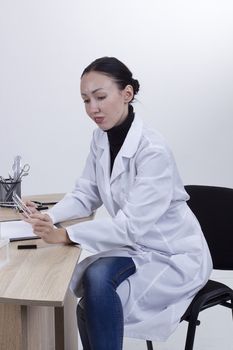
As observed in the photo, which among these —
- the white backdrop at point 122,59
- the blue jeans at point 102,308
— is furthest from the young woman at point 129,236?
the white backdrop at point 122,59

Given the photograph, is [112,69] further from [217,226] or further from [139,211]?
[217,226]

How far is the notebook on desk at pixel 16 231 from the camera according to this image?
4.45 feet

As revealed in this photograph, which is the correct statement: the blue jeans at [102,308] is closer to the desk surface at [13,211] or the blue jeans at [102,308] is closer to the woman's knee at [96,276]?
the woman's knee at [96,276]

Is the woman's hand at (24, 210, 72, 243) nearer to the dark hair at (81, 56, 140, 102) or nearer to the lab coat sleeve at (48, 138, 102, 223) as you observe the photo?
the lab coat sleeve at (48, 138, 102, 223)

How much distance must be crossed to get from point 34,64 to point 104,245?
1767 millimetres

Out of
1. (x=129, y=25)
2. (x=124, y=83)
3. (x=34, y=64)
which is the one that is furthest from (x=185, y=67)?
(x=124, y=83)

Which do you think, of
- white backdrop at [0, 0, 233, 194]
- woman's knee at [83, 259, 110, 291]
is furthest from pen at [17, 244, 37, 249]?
white backdrop at [0, 0, 233, 194]

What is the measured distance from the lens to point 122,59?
2.77 m

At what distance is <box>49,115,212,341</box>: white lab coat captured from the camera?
130cm

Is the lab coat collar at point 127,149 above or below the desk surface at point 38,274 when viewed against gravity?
above

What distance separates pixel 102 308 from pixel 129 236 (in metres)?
0.21

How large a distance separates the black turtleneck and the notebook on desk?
1.12 ft

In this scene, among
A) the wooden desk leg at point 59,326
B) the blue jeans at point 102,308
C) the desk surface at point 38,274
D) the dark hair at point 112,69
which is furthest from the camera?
the wooden desk leg at point 59,326

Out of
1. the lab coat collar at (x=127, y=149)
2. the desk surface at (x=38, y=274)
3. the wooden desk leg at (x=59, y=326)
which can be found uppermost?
the lab coat collar at (x=127, y=149)
